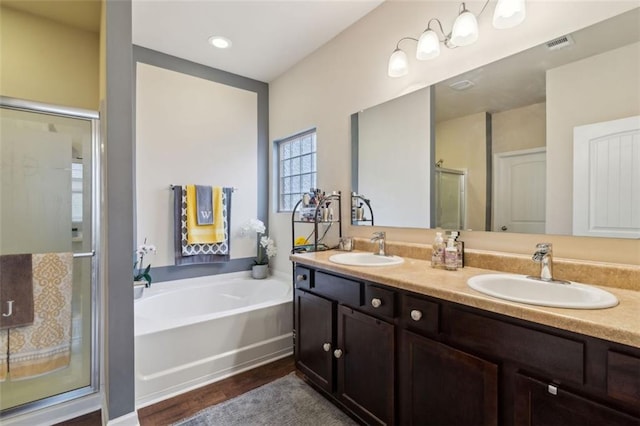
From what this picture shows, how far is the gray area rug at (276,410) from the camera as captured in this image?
167cm

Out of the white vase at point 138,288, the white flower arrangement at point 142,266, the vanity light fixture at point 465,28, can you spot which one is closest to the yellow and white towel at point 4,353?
the white vase at point 138,288

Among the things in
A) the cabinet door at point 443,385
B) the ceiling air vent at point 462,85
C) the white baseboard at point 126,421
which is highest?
the ceiling air vent at point 462,85

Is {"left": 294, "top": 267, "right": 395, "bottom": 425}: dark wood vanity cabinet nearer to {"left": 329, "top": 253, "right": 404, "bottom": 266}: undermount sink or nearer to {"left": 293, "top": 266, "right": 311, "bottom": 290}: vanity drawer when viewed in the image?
{"left": 293, "top": 266, "right": 311, "bottom": 290}: vanity drawer

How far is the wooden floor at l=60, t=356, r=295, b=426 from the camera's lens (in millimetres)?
1735

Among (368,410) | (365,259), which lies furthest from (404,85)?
(368,410)

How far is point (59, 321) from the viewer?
1774 mm

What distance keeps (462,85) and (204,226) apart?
8.11 ft

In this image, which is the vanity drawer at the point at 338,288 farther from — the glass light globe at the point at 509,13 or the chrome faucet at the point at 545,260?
the glass light globe at the point at 509,13

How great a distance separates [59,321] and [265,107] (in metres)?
2.65

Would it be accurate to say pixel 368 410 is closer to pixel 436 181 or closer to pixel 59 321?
pixel 436 181

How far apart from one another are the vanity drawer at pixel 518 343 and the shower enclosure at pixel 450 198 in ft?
2.40

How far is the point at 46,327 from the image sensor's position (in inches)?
68.0

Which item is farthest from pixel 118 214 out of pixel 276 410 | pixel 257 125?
pixel 257 125

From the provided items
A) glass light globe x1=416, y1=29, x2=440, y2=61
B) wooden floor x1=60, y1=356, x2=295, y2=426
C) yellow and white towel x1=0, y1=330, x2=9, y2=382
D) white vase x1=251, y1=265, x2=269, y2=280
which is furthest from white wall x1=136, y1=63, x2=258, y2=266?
glass light globe x1=416, y1=29, x2=440, y2=61
